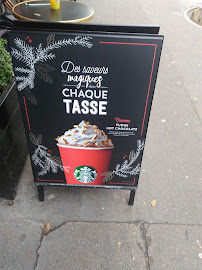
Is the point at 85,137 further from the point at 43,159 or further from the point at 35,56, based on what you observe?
the point at 35,56

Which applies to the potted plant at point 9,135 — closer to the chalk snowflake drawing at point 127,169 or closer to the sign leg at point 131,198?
the chalk snowflake drawing at point 127,169

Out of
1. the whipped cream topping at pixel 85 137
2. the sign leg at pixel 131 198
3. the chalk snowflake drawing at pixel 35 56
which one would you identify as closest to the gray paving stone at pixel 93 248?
the sign leg at pixel 131 198

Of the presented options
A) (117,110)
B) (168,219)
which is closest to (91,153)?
(117,110)

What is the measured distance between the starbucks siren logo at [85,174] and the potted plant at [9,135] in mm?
665

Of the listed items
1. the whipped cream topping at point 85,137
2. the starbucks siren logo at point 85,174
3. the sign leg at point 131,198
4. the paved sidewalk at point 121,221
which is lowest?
the paved sidewalk at point 121,221

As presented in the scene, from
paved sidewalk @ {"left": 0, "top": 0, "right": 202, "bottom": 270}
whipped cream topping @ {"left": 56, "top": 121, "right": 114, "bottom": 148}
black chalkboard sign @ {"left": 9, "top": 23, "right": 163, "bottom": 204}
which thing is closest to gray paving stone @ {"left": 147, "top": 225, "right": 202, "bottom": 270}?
paved sidewalk @ {"left": 0, "top": 0, "right": 202, "bottom": 270}

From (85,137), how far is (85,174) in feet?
1.44

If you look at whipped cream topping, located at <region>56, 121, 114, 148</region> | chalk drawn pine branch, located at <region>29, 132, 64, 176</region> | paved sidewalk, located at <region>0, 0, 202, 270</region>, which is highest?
whipped cream topping, located at <region>56, 121, 114, 148</region>

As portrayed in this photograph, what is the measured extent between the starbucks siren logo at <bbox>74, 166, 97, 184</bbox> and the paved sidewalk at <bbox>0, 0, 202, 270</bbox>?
1.40 feet

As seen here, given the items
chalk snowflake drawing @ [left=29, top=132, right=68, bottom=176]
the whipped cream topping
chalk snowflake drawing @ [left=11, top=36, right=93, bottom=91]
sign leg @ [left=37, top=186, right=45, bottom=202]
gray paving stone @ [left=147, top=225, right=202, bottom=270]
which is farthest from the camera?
sign leg @ [left=37, top=186, right=45, bottom=202]

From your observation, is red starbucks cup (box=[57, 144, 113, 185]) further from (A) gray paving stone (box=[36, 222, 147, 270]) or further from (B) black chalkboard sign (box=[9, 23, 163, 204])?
(A) gray paving stone (box=[36, 222, 147, 270])

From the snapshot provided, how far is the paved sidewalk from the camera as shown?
221 cm

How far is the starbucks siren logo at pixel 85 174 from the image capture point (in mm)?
2255

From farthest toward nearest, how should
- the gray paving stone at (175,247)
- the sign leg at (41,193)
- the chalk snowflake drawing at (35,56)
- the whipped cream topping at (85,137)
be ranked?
the sign leg at (41,193), the gray paving stone at (175,247), the whipped cream topping at (85,137), the chalk snowflake drawing at (35,56)
